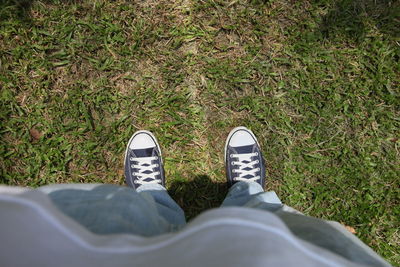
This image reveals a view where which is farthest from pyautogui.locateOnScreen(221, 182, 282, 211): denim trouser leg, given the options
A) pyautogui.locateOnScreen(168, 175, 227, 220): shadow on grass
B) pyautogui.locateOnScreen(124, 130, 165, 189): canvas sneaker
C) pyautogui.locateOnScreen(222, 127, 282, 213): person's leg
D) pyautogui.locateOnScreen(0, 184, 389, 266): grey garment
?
pyautogui.locateOnScreen(0, 184, 389, 266): grey garment

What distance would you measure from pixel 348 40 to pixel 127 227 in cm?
187

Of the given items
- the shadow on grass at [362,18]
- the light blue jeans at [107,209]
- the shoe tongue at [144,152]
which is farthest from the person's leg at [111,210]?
the shadow on grass at [362,18]

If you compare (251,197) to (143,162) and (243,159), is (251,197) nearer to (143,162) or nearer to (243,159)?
(243,159)

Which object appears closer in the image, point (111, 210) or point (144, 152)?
point (111, 210)

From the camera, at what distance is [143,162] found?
2.12 meters

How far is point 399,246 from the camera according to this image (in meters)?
2.14

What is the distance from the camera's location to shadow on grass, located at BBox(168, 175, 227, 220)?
2123mm

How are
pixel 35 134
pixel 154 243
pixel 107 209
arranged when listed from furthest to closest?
pixel 35 134 < pixel 107 209 < pixel 154 243

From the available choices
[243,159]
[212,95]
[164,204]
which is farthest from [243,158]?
[164,204]

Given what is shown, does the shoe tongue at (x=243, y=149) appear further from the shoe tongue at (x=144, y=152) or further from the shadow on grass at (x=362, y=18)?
the shadow on grass at (x=362, y=18)

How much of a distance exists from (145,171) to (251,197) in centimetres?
73

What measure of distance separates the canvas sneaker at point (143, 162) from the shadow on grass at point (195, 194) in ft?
0.39

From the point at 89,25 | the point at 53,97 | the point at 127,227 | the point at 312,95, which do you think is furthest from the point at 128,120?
the point at 312,95

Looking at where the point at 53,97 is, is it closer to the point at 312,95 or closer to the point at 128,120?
the point at 128,120
